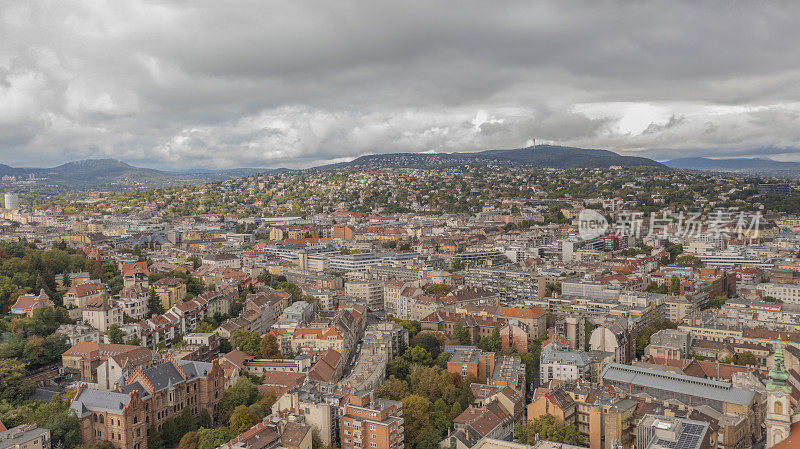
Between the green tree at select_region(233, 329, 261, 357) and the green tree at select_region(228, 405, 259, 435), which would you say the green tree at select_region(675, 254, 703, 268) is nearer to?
the green tree at select_region(233, 329, 261, 357)

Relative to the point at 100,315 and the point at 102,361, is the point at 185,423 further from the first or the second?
the point at 100,315

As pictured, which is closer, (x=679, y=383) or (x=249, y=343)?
(x=679, y=383)

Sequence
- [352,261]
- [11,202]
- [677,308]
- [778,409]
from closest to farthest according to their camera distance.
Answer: [778,409] < [677,308] < [352,261] < [11,202]

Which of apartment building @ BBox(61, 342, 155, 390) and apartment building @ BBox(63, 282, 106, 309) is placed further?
apartment building @ BBox(63, 282, 106, 309)

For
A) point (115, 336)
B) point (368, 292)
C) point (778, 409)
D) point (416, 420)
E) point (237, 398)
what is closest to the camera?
point (778, 409)

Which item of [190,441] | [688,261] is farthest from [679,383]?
[688,261]

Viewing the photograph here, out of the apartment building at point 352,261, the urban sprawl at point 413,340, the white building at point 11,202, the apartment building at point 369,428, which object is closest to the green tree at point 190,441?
the urban sprawl at point 413,340

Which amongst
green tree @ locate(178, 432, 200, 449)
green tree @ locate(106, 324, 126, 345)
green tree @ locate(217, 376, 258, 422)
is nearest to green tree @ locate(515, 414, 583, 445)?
green tree @ locate(217, 376, 258, 422)
